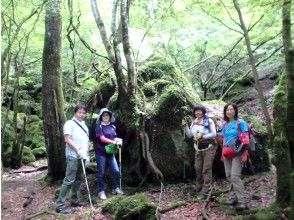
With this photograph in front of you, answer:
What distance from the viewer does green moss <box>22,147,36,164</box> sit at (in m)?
15.3

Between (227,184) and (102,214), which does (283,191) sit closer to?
(227,184)

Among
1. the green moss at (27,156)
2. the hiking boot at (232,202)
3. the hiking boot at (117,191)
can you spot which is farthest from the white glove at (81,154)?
the green moss at (27,156)

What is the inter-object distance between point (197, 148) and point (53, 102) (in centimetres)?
480

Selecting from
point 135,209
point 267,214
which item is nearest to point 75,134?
point 135,209

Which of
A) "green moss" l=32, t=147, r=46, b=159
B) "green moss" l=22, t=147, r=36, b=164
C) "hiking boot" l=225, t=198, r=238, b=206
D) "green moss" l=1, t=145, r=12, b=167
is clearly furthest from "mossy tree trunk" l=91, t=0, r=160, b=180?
"green moss" l=32, t=147, r=46, b=159

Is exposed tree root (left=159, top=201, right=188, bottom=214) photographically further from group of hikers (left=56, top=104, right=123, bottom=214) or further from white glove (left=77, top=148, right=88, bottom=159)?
white glove (left=77, top=148, right=88, bottom=159)

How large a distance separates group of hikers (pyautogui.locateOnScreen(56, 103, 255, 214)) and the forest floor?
0.27m

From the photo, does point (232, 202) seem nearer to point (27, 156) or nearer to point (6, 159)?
point (6, 159)

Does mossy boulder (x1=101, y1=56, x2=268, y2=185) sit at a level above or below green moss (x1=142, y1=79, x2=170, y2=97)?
below

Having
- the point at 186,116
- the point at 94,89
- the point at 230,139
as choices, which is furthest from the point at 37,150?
the point at 230,139

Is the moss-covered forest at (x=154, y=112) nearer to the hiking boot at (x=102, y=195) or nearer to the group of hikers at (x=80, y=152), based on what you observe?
the hiking boot at (x=102, y=195)

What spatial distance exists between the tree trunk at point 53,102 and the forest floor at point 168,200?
690 mm

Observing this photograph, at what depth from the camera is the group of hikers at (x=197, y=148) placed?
6.74 meters

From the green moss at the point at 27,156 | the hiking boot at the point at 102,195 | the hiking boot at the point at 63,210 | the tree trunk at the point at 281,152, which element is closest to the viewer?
the tree trunk at the point at 281,152
